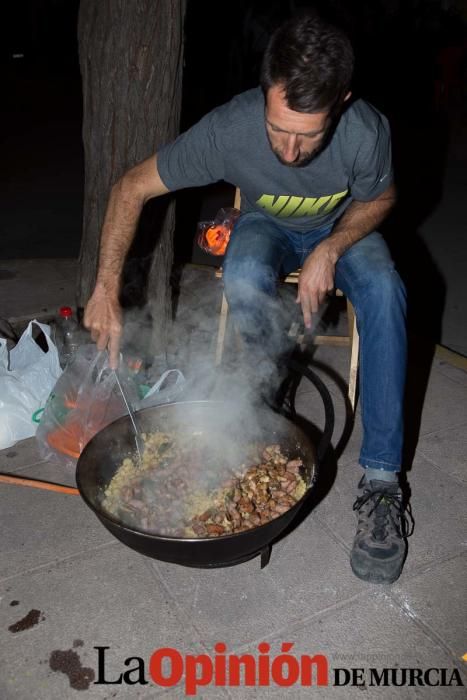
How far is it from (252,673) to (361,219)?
176 centimetres

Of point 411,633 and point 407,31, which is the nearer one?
point 411,633

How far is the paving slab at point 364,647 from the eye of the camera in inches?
79.9

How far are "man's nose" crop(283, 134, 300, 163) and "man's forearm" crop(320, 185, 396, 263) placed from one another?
408mm

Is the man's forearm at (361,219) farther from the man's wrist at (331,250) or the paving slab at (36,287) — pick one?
the paving slab at (36,287)

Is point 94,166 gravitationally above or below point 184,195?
above

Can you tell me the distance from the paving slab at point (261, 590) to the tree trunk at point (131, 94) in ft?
5.74

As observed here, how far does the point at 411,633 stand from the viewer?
221 centimetres

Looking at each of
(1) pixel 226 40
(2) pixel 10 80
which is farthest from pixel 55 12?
(1) pixel 226 40

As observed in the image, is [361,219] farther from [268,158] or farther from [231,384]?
[231,384]

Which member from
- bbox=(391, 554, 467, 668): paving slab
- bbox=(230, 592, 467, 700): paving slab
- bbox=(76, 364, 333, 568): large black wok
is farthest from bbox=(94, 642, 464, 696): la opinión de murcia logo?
bbox=(76, 364, 333, 568): large black wok

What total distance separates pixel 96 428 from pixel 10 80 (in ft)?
46.2

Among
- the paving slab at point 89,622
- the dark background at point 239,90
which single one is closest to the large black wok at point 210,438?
the paving slab at point 89,622

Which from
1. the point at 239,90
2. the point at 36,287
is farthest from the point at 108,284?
the point at 239,90

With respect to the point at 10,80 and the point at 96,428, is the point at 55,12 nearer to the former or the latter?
the point at 10,80
